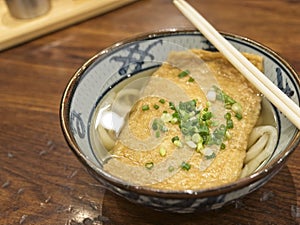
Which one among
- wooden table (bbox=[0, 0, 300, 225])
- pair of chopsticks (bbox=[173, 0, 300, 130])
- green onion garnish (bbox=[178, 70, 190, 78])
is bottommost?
wooden table (bbox=[0, 0, 300, 225])

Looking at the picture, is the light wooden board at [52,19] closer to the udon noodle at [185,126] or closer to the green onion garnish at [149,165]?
the udon noodle at [185,126]

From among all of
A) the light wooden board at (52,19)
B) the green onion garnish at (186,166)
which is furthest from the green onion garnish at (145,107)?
the light wooden board at (52,19)

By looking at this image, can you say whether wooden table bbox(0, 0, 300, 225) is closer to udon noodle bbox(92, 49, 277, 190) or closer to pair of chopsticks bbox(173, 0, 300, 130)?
udon noodle bbox(92, 49, 277, 190)

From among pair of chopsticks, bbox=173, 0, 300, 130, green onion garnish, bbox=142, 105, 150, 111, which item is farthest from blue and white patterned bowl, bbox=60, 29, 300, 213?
green onion garnish, bbox=142, 105, 150, 111

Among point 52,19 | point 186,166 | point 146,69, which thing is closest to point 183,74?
point 146,69

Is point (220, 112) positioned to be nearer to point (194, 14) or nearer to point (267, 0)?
point (194, 14)

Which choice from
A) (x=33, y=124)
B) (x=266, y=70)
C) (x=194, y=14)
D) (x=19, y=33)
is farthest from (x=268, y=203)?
(x=19, y=33)

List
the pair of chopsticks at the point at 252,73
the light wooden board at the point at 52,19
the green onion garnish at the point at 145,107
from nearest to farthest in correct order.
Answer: the pair of chopsticks at the point at 252,73
the green onion garnish at the point at 145,107
the light wooden board at the point at 52,19
